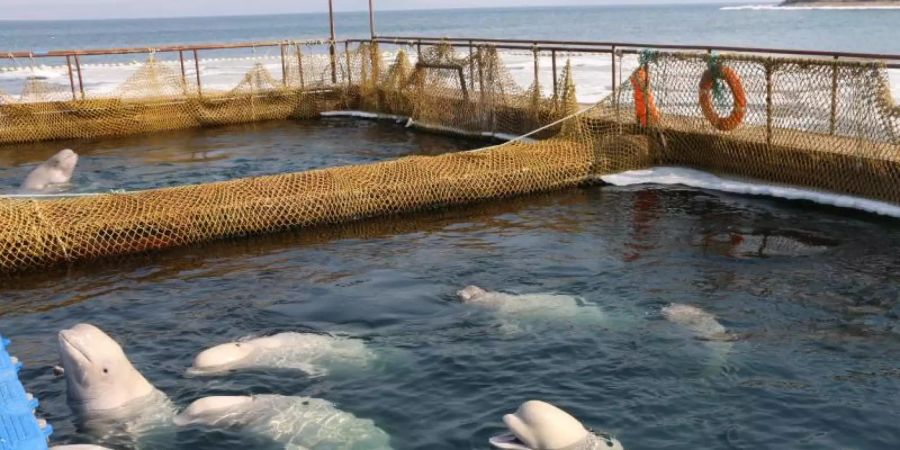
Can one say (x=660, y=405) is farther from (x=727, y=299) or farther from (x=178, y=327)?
(x=178, y=327)

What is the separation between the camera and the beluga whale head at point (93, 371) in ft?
20.5

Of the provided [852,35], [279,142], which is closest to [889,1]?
[852,35]

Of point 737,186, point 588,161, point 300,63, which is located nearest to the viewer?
point 737,186

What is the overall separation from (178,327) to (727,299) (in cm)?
503

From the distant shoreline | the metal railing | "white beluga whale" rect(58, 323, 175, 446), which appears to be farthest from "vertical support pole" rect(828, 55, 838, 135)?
the distant shoreline

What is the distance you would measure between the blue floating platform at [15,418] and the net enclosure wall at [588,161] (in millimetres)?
6264

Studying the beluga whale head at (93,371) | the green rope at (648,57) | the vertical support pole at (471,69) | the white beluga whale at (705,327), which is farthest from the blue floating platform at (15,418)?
the vertical support pole at (471,69)

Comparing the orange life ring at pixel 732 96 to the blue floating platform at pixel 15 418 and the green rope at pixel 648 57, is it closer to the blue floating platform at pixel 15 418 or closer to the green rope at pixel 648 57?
the green rope at pixel 648 57

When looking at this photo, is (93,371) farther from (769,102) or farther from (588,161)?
(769,102)

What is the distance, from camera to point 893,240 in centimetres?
997

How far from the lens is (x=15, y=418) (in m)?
4.16

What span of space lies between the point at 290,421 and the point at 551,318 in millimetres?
2733

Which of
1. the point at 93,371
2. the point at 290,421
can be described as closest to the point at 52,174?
the point at 93,371

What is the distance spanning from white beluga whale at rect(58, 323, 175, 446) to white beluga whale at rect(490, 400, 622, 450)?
2.43m
